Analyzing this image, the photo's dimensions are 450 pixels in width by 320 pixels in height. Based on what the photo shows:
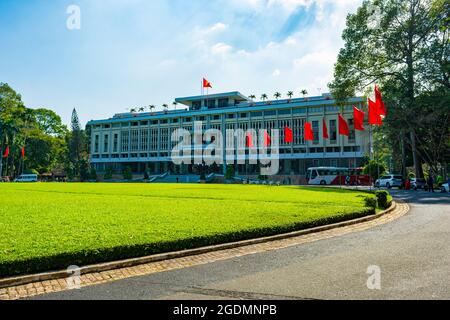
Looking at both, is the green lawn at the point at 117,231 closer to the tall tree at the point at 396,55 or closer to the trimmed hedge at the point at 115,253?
the trimmed hedge at the point at 115,253

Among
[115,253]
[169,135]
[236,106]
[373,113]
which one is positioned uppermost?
[236,106]

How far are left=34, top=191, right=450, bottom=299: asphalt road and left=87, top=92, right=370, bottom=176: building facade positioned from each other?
174 feet

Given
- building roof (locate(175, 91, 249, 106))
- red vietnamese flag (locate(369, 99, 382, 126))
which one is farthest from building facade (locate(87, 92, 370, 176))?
red vietnamese flag (locate(369, 99, 382, 126))

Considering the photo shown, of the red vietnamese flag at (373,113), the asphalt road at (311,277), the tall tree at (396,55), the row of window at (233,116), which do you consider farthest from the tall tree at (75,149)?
the asphalt road at (311,277)

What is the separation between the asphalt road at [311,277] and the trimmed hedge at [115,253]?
1016 millimetres

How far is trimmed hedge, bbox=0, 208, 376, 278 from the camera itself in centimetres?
557

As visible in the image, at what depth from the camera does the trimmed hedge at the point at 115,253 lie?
18.3 ft

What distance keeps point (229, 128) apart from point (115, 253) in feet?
227

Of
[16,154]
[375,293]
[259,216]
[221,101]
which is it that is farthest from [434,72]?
[16,154]

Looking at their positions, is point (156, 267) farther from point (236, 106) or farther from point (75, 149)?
point (75, 149)

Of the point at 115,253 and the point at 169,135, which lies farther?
the point at 169,135

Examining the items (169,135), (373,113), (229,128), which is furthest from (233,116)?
(373,113)

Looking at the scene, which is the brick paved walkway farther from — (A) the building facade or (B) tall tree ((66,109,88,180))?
(B) tall tree ((66,109,88,180))

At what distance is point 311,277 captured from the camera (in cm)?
558
